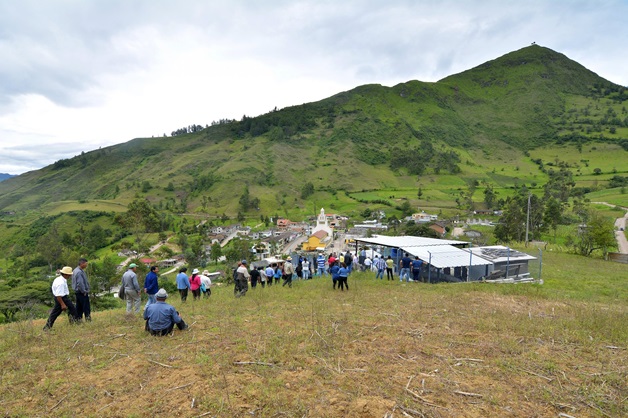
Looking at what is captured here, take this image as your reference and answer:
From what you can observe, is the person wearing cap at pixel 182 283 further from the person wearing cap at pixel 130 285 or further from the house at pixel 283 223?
the house at pixel 283 223

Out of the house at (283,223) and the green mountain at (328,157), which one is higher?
the green mountain at (328,157)

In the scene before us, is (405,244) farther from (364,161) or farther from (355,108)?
(355,108)

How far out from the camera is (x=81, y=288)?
26.3 feet

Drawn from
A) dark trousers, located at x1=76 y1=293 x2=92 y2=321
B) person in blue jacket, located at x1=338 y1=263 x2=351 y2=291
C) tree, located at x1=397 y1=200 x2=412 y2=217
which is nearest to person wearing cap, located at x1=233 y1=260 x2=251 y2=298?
person in blue jacket, located at x1=338 y1=263 x2=351 y2=291

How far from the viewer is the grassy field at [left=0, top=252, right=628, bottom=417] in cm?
466

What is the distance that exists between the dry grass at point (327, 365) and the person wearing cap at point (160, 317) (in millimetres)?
234

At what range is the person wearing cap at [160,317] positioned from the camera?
7.27 metres

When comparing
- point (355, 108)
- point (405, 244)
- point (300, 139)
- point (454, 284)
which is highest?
point (355, 108)

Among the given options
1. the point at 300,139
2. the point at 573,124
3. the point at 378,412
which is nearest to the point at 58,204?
the point at 300,139

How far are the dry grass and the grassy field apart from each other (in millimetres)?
25

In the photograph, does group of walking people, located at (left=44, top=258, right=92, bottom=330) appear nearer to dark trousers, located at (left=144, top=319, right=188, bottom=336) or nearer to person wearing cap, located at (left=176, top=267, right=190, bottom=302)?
dark trousers, located at (left=144, top=319, right=188, bottom=336)

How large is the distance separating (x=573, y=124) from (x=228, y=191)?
174 m

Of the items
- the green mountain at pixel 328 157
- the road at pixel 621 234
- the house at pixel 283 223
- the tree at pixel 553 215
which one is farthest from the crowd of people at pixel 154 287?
the green mountain at pixel 328 157

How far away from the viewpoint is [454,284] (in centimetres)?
1422
